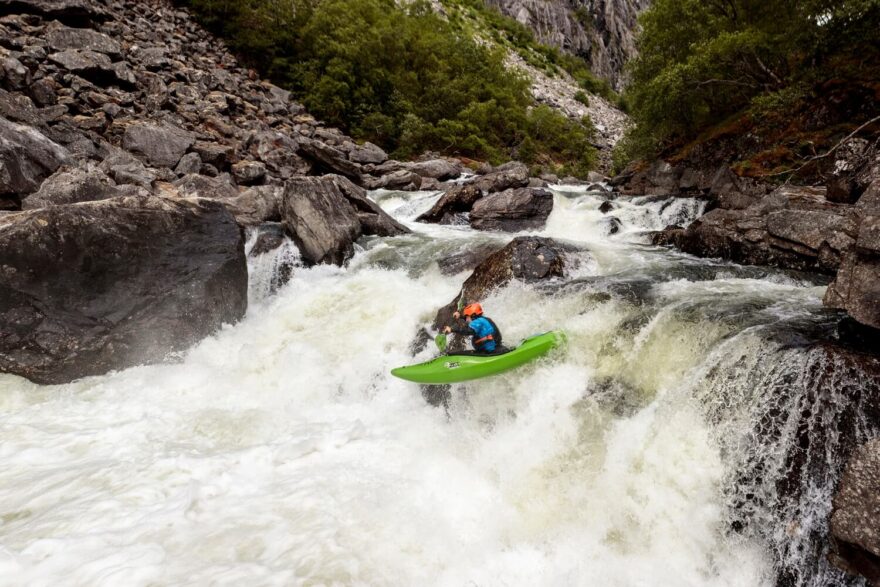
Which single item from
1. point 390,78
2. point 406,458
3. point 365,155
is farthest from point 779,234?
point 390,78

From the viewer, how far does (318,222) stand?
1112 centimetres

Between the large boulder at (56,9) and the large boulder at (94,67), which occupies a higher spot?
the large boulder at (56,9)

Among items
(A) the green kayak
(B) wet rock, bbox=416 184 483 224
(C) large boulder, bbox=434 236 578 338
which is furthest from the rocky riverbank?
(A) the green kayak

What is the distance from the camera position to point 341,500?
14.8ft

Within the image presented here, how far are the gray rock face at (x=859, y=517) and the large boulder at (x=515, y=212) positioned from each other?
11378mm

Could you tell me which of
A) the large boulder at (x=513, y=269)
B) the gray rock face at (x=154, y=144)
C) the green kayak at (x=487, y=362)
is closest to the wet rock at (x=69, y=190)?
the gray rock face at (x=154, y=144)

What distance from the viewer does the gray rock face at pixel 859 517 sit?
111 inches

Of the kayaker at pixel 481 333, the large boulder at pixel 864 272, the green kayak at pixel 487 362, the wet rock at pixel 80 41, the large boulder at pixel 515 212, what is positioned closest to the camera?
the large boulder at pixel 864 272

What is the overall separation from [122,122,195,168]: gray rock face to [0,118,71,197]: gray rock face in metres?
3.63

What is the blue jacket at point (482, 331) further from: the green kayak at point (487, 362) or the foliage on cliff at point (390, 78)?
the foliage on cliff at point (390, 78)

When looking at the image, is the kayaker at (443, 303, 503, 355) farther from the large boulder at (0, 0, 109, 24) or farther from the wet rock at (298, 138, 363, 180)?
the large boulder at (0, 0, 109, 24)

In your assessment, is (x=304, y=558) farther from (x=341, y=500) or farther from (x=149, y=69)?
(x=149, y=69)

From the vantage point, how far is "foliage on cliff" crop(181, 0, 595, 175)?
29125mm

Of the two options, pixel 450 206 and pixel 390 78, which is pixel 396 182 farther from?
pixel 390 78
